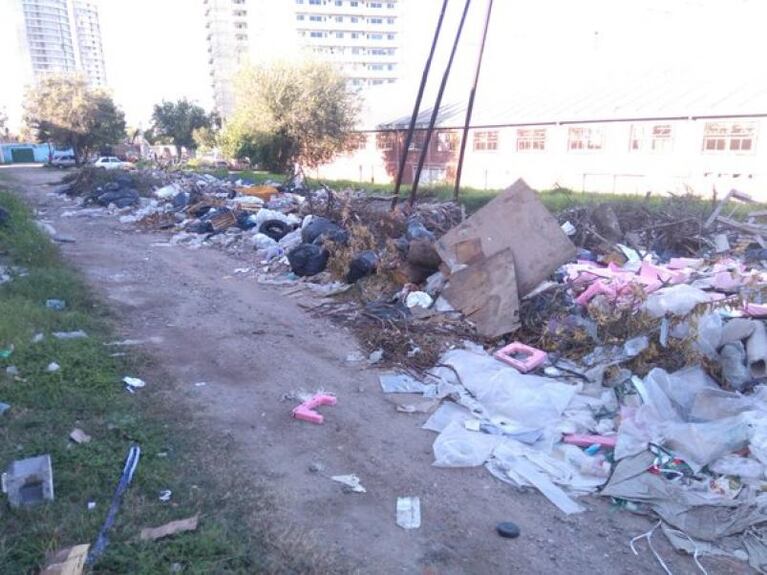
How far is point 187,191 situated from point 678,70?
2077 cm

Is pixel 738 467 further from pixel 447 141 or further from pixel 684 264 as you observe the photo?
pixel 447 141

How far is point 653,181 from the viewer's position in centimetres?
2189

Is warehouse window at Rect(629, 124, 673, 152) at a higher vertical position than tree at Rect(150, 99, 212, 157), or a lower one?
lower

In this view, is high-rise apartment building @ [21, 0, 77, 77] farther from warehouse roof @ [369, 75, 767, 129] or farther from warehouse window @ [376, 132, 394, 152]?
warehouse roof @ [369, 75, 767, 129]

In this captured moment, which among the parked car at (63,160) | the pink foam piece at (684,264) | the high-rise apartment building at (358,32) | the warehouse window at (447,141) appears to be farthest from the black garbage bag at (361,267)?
the high-rise apartment building at (358,32)

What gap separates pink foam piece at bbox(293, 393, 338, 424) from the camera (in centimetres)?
446

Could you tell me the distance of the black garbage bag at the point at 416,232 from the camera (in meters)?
8.68

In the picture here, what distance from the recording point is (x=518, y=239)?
22.9 feet

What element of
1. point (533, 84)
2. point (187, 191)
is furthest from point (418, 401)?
point (533, 84)

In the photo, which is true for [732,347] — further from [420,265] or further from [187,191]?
[187,191]

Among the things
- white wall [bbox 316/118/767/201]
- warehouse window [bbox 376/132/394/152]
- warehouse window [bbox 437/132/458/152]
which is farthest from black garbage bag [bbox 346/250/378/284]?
warehouse window [bbox 376/132/394/152]

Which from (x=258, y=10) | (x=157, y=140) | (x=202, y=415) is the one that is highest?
(x=258, y=10)

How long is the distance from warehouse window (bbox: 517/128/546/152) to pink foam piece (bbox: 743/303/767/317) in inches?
840

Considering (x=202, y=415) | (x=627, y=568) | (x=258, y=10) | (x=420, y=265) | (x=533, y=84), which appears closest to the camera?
(x=627, y=568)
